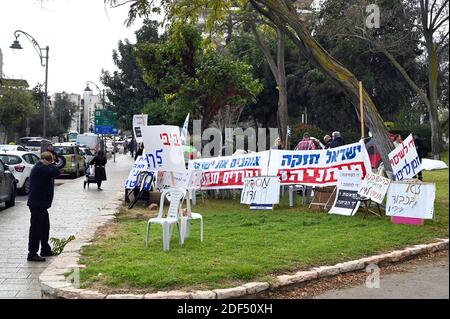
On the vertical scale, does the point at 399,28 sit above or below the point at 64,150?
above

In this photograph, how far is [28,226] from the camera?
12.0m

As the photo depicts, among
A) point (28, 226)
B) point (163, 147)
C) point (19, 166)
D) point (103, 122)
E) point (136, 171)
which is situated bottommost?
point (28, 226)

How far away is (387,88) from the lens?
115 feet

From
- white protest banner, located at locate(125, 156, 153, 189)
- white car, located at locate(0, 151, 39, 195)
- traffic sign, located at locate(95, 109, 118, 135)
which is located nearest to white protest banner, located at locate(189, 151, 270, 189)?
white protest banner, located at locate(125, 156, 153, 189)

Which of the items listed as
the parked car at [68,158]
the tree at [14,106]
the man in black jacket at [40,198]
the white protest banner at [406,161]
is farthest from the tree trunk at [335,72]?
the tree at [14,106]

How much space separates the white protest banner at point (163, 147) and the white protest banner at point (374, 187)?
3913 millimetres

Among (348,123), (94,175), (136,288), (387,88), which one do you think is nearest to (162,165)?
(136,288)

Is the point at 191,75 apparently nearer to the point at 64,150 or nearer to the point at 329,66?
the point at 64,150

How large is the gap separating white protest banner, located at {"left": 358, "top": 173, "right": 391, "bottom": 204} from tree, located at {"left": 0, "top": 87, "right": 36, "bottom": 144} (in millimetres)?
43643

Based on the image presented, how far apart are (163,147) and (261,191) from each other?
2838mm

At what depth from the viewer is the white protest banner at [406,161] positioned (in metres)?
11.3

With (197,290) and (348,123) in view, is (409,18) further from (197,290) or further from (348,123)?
(197,290)

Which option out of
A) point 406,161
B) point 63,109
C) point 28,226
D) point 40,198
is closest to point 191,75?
point 28,226
